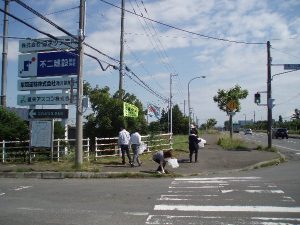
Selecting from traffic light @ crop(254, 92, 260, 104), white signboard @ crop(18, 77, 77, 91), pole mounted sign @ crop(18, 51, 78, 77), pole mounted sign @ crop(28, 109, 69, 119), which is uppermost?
pole mounted sign @ crop(18, 51, 78, 77)

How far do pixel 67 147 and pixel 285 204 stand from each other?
1424cm

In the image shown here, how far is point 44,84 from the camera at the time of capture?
27.0 meters

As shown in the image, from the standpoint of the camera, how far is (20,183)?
48.7ft

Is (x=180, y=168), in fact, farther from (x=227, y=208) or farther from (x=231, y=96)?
(x=231, y=96)

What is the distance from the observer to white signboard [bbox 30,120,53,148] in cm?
2073

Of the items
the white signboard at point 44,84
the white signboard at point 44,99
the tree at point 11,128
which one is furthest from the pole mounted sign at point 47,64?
the tree at point 11,128

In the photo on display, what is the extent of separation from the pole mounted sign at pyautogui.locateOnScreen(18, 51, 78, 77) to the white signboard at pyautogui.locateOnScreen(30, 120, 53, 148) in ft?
19.3

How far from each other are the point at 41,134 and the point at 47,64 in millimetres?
7270

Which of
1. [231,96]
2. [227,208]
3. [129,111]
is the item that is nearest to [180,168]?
[227,208]

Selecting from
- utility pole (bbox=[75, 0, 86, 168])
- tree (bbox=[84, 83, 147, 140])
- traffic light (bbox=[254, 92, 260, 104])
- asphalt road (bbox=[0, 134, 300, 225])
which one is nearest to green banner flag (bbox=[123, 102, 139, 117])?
tree (bbox=[84, 83, 147, 140])

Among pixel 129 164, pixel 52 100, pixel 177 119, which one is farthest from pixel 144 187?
pixel 177 119

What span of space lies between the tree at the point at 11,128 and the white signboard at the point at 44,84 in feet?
8.69

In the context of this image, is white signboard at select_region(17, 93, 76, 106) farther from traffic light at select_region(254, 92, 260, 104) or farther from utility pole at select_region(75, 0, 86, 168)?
traffic light at select_region(254, 92, 260, 104)

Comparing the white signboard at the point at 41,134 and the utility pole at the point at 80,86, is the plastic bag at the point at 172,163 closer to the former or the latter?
the utility pole at the point at 80,86
